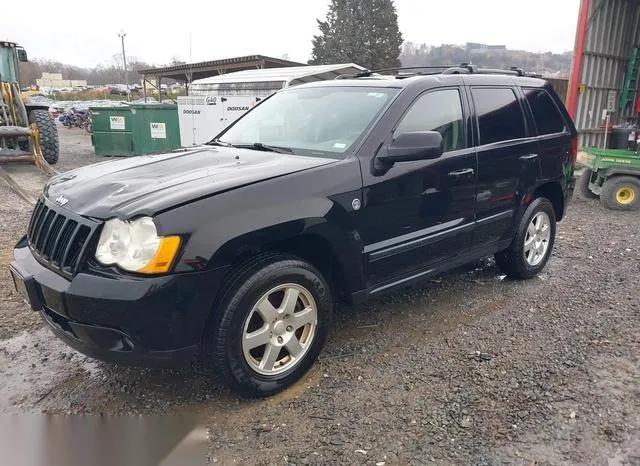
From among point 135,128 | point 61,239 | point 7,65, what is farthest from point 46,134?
point 61,239

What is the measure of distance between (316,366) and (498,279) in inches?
93.1

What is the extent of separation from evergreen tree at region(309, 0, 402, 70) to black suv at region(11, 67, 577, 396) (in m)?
32.9

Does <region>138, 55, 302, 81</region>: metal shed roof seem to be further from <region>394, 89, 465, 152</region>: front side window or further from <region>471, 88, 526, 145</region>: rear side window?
<region>394, 89, 465, 152</region>: front side window

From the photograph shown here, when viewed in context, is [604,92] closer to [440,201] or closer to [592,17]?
[592,17]

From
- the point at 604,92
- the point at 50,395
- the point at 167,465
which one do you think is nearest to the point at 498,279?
the point at 167,465

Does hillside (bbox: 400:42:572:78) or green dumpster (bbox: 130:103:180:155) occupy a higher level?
hillside (bbox: 400:42:572:78)

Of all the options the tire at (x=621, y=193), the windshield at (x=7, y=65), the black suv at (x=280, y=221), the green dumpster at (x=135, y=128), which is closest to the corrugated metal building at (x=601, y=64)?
the tire at (x=621, y=193)

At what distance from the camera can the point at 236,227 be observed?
2.62 metres

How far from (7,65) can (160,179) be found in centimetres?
1134

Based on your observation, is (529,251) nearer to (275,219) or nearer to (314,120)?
(314,120)

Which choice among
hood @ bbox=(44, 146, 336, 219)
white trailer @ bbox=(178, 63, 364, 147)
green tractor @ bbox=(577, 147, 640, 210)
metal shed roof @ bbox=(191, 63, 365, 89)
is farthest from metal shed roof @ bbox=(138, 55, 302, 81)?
hood @ bbox=(44, 146, 336, 219)

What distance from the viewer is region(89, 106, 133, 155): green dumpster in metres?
14.5

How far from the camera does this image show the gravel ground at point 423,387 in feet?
8.52

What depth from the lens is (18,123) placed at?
38.9ft
